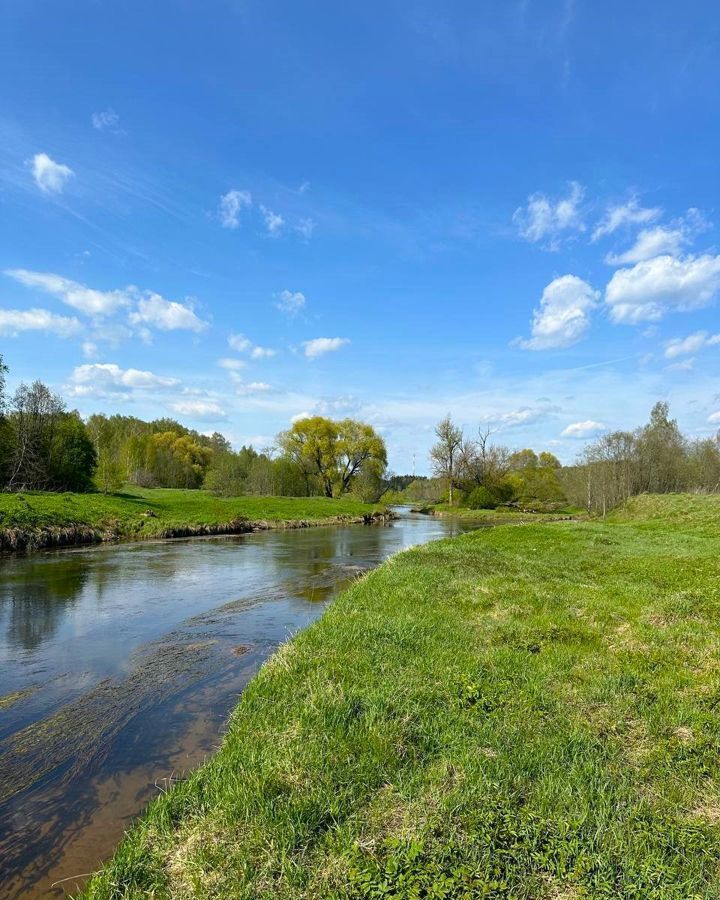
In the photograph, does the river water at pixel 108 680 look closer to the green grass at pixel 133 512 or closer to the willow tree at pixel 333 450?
the green grass at pixel 133 512

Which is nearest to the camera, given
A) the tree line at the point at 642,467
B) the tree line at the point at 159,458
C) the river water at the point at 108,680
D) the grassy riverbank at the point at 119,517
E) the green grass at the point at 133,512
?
the river water at the point at 108,680

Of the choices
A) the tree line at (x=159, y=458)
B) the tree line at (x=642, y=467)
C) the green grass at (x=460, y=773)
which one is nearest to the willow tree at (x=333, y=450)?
the tree line at (x=159, y=458)

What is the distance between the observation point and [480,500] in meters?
65.9

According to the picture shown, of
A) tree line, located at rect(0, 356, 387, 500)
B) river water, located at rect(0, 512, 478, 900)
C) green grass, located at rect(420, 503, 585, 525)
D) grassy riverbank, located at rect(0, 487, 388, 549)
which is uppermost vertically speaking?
tree line, located at rect(0, 356, 387, 500)

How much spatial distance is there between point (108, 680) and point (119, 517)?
23.1m

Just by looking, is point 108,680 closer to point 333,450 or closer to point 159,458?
point 333,450

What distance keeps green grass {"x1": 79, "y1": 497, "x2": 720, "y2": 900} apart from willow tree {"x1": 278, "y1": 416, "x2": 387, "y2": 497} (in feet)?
193

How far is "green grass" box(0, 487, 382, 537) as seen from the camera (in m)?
24.3

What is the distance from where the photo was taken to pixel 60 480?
4191cm

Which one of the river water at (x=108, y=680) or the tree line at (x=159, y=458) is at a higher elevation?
the tree line at (x=159, y=458)

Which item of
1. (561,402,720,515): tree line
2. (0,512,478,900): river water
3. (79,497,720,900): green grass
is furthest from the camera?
(561,402,720,515): tree line

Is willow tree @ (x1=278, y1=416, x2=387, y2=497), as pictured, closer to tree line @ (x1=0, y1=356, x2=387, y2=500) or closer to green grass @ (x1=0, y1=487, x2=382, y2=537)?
tree line @ (x1=0, y1=356, x2=387, y2=500)

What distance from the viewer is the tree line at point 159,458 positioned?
40062 mm

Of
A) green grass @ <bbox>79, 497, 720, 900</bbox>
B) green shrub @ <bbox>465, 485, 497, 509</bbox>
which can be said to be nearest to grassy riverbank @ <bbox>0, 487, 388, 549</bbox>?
green grass @ <bbox>79, 497, 720, 900</bbox>
